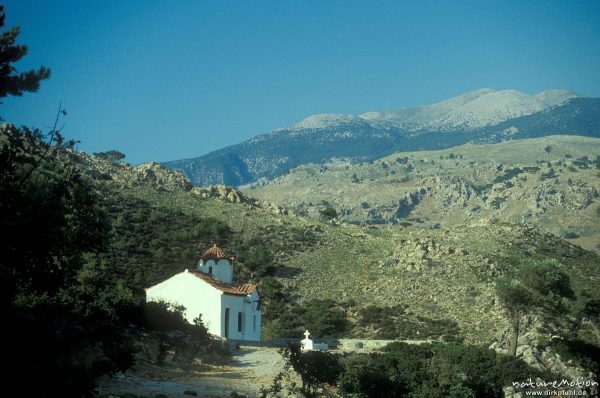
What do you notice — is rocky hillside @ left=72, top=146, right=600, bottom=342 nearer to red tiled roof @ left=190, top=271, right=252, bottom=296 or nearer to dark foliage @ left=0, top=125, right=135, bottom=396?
red tiled roof @ left=190, top=271, right=252, bottom=296

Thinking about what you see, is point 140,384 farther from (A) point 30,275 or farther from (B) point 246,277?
(B) point 246,277

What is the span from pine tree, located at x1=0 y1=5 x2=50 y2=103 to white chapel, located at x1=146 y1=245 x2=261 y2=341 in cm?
2266

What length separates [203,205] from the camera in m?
81.1

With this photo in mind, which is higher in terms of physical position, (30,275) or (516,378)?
(30,275)

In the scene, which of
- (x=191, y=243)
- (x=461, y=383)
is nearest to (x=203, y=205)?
(x=191, y=243)

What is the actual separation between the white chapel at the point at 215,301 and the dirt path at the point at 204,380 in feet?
17.0

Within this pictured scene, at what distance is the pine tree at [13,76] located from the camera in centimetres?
2006

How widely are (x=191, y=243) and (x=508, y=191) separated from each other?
4724 inches

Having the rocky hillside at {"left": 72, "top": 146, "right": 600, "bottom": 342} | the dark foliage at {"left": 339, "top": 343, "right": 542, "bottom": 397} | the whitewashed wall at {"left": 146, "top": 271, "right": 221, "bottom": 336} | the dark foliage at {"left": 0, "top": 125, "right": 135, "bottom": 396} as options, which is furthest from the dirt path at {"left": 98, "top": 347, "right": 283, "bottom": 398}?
the rocky hillside at {"left": 72, "top": 146, "right": 600, "bottom": 342}

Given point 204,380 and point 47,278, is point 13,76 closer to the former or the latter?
point 47,278

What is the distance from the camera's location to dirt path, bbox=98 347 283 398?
2352 centimetres

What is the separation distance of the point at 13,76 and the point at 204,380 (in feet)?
46.6

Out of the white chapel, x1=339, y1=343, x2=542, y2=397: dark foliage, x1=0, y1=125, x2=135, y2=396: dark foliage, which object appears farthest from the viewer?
A: the white chapel

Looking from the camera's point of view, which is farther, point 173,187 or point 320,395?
point 173,187
